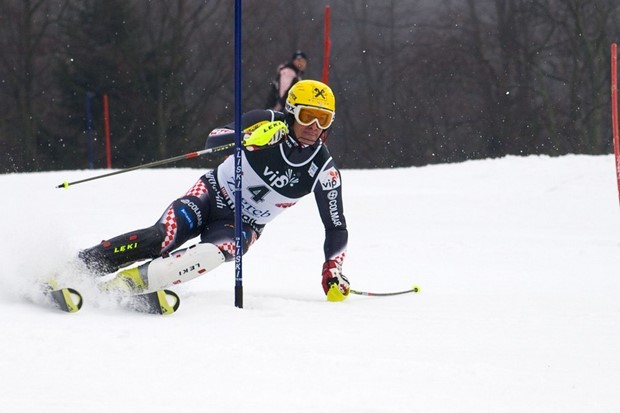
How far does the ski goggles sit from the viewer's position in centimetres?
523

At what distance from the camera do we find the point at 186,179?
1412 cm

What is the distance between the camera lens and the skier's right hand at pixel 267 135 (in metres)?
A: 5.08

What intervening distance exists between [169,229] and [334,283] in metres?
1.01

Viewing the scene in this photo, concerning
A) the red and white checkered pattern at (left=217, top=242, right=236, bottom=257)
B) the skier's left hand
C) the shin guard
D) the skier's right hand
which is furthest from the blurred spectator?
the shin guard

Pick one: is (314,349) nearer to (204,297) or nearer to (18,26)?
(204,297)

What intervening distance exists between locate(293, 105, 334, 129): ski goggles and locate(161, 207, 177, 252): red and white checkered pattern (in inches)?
35.0

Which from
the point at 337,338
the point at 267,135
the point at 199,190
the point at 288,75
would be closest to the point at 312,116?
the point at 267,135

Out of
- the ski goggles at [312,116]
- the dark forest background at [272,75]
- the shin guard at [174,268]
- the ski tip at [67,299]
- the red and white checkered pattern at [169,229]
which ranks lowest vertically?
the ski tip at [67,299]

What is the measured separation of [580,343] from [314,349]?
1275 mm

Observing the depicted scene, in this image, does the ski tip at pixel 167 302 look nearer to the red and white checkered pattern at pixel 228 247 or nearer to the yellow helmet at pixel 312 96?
the red and white checkered pattern at pixel 228 247

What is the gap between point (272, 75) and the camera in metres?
31.4

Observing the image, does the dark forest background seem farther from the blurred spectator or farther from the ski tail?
the ski tail

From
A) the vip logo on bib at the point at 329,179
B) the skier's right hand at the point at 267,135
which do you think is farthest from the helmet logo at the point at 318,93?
the vip logo on bib at the point at 329,179

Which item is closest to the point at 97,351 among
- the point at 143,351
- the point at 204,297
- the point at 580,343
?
the point at 143,351
